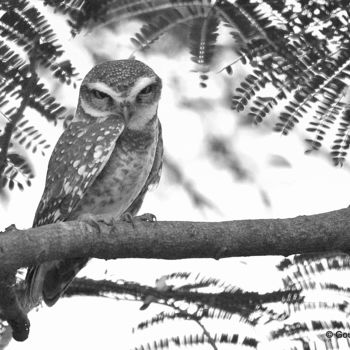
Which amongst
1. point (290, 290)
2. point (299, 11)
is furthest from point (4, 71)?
point (290, 290)

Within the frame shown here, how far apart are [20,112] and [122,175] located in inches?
59.6

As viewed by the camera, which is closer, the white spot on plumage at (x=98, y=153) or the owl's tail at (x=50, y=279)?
the owl's tail at (x=50, y=279)

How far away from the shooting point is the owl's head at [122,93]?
405 centimetres

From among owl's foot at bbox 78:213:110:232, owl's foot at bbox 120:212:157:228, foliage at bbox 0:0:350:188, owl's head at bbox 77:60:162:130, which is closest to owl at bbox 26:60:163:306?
owl's head at bbox 77:60:162:130

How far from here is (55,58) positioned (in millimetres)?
2557

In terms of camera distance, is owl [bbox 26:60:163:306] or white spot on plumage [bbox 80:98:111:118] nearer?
owl [bbox 26:60:163:306]

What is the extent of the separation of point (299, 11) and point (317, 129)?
43cm

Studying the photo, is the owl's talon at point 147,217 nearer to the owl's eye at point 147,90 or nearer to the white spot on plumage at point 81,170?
the white spot on plumage at point 81,170

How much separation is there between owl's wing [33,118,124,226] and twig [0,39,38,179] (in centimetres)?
124

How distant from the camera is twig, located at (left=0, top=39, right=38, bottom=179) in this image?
2.43 metres

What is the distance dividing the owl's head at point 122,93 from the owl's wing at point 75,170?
102 mm

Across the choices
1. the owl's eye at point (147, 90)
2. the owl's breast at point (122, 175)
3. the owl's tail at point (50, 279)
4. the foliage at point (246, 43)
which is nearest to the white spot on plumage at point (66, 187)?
the owl's breast at point (122, 175)

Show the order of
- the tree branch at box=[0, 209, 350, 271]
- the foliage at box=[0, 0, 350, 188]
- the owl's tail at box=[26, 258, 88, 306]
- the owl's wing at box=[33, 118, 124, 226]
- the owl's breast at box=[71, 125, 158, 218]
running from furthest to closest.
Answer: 1. the owl's breast at box=[71, 125, 158, 218]
2. the owl's wing at box=[33, 118, 124, 226]
3. the owl's tail at box=[26, 258, 88, 306]
4. the tree branch at box=[0, 209, 350, 271]
5. the foliage at box=[0, 0, 350, 188]

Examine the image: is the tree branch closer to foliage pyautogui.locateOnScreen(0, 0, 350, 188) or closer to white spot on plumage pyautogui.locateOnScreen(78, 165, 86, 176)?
foliage pyautogui.locateOnScreen(0, 0, 350, 188)
